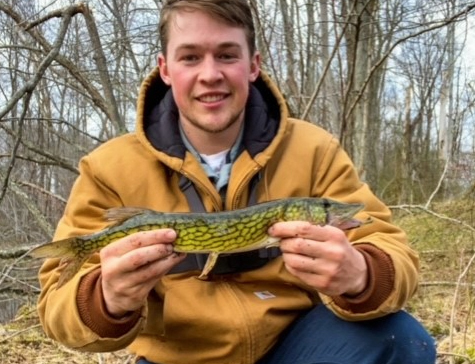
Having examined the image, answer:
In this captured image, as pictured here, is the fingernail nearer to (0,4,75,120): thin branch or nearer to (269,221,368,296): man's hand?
(269,221,368,296): man's hand

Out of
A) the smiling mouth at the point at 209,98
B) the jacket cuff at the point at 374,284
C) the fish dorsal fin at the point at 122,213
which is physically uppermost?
the smiling mouth at the point at 209,98

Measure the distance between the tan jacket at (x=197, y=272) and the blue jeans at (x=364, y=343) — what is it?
3.2 inches

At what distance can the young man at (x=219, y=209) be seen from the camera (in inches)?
79.1

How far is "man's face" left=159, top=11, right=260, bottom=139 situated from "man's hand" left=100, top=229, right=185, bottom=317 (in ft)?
2.12

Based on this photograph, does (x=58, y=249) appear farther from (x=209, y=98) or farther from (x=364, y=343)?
(x=364, y=343)

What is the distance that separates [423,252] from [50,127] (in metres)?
4.06

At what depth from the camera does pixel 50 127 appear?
678 centimetres

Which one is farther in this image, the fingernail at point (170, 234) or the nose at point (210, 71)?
the nose at point (210, 71)

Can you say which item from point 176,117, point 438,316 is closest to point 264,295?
point 176,117

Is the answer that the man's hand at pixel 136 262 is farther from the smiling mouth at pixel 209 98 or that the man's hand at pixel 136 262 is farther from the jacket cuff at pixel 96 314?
the smiling mouth at pixel 209 98

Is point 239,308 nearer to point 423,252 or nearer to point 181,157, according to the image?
point 181,157

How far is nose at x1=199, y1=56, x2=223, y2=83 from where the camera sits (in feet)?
7.41

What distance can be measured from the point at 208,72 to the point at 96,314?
917 mm

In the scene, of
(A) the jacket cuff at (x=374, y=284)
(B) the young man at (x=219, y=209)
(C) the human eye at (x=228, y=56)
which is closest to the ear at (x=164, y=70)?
(B) the young man at (x=219, y=209)
